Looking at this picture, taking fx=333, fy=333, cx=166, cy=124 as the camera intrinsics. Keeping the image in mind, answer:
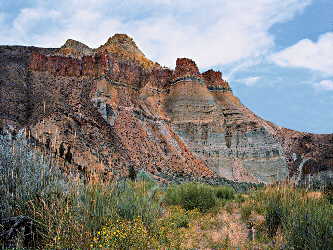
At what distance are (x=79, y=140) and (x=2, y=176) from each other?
25.9 meters

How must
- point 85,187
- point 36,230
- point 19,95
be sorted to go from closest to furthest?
point 36,230 → point 85,187 → point 19,95

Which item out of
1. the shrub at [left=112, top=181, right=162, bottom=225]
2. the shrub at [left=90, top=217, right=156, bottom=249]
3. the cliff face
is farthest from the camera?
the cliff face

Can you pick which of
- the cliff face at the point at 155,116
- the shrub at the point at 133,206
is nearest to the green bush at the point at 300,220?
the shrub at the point at 133,206

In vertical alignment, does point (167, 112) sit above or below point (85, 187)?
above

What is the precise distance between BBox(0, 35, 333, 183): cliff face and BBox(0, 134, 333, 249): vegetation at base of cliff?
25.6m

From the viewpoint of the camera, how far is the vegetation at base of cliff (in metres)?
5.03

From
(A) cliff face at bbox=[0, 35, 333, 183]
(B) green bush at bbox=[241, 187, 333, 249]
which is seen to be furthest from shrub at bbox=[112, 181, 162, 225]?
(A) cliff face at bbox=[0, 35, 333, 183]

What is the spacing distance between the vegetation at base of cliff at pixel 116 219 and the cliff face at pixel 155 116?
2556cm

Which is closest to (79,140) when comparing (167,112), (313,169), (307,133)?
(167,112)

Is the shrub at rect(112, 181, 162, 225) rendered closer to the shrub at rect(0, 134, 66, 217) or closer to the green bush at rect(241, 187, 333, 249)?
the shrub at rect(0, 134, 66, 217)

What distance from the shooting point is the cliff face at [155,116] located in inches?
1473

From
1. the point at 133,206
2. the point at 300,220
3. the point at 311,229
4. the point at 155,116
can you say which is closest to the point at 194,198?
the point at 133,206

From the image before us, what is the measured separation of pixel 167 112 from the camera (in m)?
48.8

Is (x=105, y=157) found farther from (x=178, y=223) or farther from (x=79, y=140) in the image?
(x=178, y=223)
